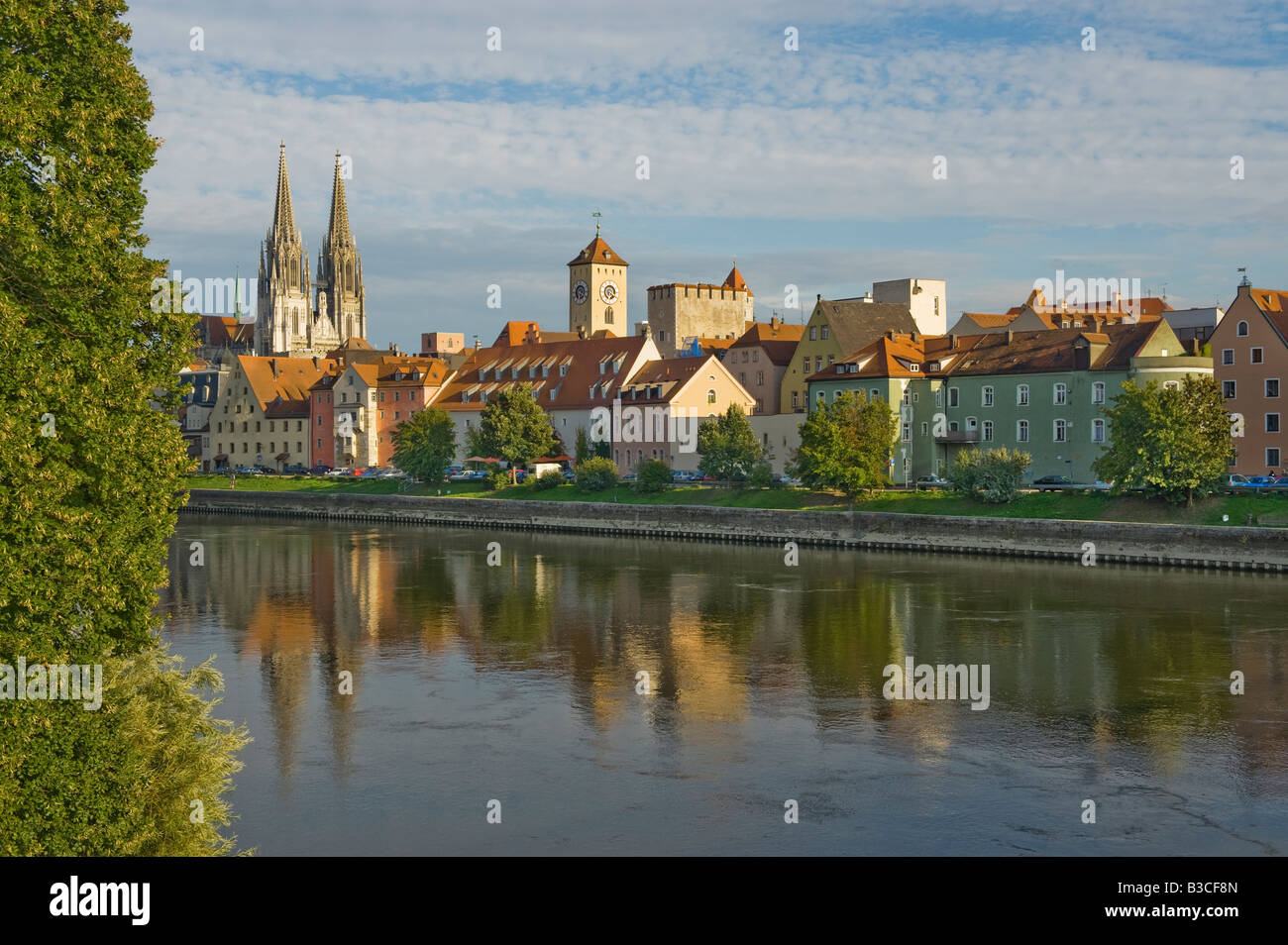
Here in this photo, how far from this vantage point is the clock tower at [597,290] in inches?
6161

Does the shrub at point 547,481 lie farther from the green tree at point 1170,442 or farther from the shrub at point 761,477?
the green tree at point 1170,442

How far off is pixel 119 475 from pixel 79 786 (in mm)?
4884

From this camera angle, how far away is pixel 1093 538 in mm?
67188

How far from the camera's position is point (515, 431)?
349 ft

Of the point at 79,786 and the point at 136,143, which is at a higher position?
the point at 136,143

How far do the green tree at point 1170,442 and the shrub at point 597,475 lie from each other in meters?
37.0

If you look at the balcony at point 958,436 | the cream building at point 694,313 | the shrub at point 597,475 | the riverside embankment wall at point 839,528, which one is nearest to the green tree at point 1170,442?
the riverside embankment wall at point 839,528

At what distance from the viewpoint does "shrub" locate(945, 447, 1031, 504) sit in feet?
246

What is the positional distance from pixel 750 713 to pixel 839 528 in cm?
4525

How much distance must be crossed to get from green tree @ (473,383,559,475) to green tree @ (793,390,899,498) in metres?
28.3

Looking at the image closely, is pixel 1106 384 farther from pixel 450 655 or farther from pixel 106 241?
pixel 106 241

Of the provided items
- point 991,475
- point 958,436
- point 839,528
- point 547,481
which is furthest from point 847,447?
point 547,481

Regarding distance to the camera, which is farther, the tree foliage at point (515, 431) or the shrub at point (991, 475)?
the tree foliage at point (515, 431)
